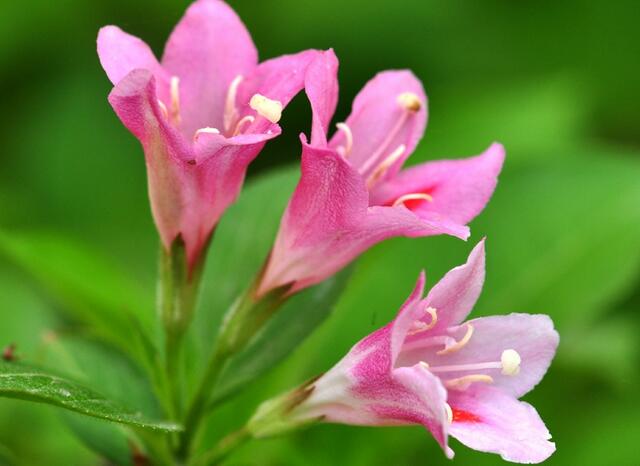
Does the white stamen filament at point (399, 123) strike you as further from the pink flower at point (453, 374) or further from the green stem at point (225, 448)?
the green stem at point (225, 448)

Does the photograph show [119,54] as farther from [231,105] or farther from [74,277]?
[74,277]

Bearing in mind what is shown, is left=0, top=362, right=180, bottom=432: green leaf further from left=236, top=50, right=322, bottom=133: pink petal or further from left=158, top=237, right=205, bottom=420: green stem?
left=236, top=50, right=322, bottom=133: pink petal

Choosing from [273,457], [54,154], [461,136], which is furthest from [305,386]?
[54,154]

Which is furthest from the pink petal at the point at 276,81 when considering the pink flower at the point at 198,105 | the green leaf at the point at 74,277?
the green leaf at the point at 74,277

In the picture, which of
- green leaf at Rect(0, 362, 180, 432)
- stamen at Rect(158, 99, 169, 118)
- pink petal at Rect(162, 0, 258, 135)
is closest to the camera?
green leaf at Rect(0, 362, 180, 432)

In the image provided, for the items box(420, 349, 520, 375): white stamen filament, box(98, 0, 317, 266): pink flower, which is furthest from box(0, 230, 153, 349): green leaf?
box(420, 349, 520, 375): white stamen filament

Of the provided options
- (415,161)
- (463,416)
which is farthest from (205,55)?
(415,161)
